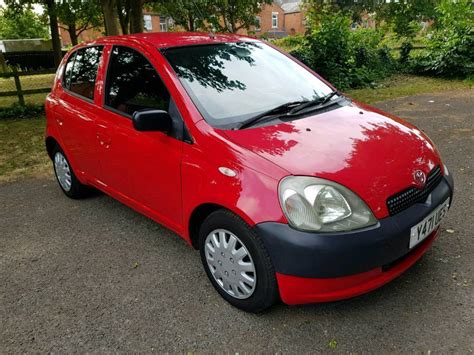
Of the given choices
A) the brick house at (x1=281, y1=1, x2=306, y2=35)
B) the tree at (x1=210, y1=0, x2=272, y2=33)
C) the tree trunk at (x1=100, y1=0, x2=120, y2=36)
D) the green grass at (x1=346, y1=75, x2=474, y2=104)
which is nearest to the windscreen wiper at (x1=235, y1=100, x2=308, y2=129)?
the green grass at (x1=346, y1=75, x2=474, y2=104)

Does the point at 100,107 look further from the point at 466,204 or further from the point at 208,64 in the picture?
the point at 466,204

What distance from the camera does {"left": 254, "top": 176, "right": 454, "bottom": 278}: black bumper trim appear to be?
218 cm

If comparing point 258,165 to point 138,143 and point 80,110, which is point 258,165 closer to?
point 138,143

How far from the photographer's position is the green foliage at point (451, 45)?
1198 cm

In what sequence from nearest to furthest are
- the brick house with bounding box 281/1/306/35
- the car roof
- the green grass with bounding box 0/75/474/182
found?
the car roof < the green grass with bounding box 0/75/474/182 < the brick house with bounding box 281/1/306/35

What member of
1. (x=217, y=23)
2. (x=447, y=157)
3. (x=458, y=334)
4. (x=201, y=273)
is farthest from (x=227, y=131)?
(x=217, y=23)

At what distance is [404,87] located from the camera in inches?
445

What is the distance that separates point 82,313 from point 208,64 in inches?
79.7

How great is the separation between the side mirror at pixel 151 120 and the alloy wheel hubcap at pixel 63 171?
6.94ft

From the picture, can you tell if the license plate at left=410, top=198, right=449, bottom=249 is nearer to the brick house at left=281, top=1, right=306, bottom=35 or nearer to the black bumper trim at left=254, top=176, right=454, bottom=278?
the black bumper trim at left=254, top=176, right=454, bottom=278

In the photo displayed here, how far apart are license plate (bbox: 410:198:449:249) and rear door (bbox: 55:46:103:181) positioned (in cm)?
271

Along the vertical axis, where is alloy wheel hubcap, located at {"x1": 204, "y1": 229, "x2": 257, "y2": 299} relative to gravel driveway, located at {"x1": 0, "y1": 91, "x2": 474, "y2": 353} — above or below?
above

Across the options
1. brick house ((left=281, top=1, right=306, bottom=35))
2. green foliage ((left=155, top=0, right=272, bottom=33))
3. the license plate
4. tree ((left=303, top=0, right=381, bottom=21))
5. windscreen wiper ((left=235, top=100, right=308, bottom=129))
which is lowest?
the license plate

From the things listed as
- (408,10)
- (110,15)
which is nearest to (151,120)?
(110,15)
